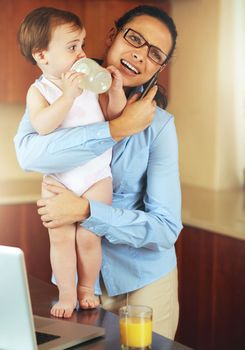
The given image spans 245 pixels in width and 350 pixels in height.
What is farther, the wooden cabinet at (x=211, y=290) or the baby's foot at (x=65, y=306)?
the wooden cabinet at (x=211, y=290)

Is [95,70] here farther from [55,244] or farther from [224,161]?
[224,161]

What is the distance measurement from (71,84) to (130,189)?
1.19 feet

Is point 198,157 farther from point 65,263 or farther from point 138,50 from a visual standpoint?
point 65,263

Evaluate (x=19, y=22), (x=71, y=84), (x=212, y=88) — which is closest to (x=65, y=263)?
(x=71, y=84)

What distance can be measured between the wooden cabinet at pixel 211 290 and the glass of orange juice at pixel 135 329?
52.8 inches

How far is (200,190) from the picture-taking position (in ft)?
12.3

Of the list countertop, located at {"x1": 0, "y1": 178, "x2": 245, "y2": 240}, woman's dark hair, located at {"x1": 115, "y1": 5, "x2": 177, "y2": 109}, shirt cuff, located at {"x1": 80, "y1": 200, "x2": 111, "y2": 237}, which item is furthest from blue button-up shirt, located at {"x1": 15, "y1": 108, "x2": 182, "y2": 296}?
countertop, located at {"x1": 0, "y1": 178, "x2": 245, "y2": 240}

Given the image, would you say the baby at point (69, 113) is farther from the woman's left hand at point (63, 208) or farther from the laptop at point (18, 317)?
the laptop at point (18, 317)

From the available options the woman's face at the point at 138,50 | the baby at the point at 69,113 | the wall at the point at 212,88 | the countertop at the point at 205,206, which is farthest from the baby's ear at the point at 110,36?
the wall at the point at 212,88

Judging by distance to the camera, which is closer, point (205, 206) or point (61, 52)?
point (61, 52)

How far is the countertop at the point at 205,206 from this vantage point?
2.98 metres

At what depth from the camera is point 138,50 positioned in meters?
1.94

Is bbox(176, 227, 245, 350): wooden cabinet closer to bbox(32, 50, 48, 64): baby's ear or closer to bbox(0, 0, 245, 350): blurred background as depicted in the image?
bbox(0, 0, 245, 350): blurred background

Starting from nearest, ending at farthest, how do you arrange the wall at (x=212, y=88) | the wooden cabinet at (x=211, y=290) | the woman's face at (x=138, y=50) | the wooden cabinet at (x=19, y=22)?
the woman's face at (x=138, y=50), the wooden cabinet at (x=211, y=290), the wooden cabinet at (x=19, y=22), the wall at (x=212, y=88)
